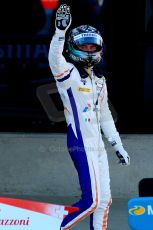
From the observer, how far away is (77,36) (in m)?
6.71

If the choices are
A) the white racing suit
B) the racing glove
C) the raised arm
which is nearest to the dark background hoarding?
the white racing suit

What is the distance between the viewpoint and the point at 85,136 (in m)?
6.65

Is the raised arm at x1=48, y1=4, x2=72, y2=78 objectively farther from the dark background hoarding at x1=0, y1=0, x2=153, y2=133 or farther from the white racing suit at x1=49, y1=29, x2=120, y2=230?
the dark background hoarding at x1=0, y1=0, x2=153, y2=133

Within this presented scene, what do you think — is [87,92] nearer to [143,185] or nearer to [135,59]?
[143,185]

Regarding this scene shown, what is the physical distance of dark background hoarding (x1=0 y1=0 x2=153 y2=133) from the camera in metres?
9.23

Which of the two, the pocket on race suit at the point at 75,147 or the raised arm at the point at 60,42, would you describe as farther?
the pocket on race suit at the point at 75,147

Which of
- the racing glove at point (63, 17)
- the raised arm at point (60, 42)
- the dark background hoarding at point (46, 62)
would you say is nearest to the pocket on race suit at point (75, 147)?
the raised arm at point (60, 42)

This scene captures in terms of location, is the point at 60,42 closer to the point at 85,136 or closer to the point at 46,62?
the point at 85,136

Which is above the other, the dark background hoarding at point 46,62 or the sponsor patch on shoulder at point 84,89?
the sponsor patch on shoulder at point 84,89

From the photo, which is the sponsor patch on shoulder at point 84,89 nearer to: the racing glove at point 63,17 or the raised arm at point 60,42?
the raised arm at point 60,42

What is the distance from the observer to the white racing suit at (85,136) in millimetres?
6566

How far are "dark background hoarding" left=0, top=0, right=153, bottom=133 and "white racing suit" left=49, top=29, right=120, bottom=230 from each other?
250 centimetres

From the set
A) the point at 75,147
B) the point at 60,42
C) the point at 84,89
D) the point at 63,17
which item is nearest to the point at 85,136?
the point at 75,147

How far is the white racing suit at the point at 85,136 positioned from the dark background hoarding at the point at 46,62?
8.22ft
